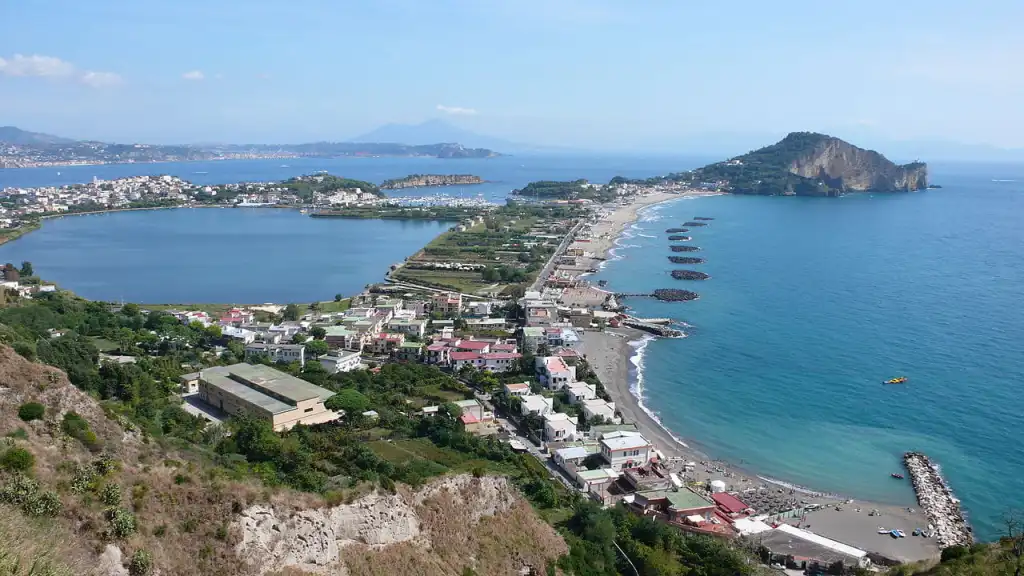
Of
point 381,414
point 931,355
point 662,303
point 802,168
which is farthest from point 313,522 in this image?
point 802,168

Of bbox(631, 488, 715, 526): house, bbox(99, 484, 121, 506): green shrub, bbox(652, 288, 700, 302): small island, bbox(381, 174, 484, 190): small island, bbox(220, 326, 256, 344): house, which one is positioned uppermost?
bbox(381, 174, 484, 190): small island

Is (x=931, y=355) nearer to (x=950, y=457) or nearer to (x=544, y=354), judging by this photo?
(x=950, y=457)

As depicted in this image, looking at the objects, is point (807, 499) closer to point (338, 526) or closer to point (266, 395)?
point (338, 526)

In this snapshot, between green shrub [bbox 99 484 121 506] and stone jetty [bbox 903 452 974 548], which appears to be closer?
green shrub [bbox 99 484 121 506]

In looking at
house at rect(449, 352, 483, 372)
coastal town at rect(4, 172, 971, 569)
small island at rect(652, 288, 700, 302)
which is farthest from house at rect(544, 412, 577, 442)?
small island at rect(652, 288, 700, 302)

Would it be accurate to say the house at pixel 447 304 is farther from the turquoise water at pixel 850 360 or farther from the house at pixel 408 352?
the turquoise water at pixel 850 360

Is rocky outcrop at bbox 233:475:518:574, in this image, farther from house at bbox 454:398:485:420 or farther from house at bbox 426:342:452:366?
house at bbox 426:342:452:366

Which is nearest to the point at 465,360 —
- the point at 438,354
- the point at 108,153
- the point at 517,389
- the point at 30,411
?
the point at 438,354
